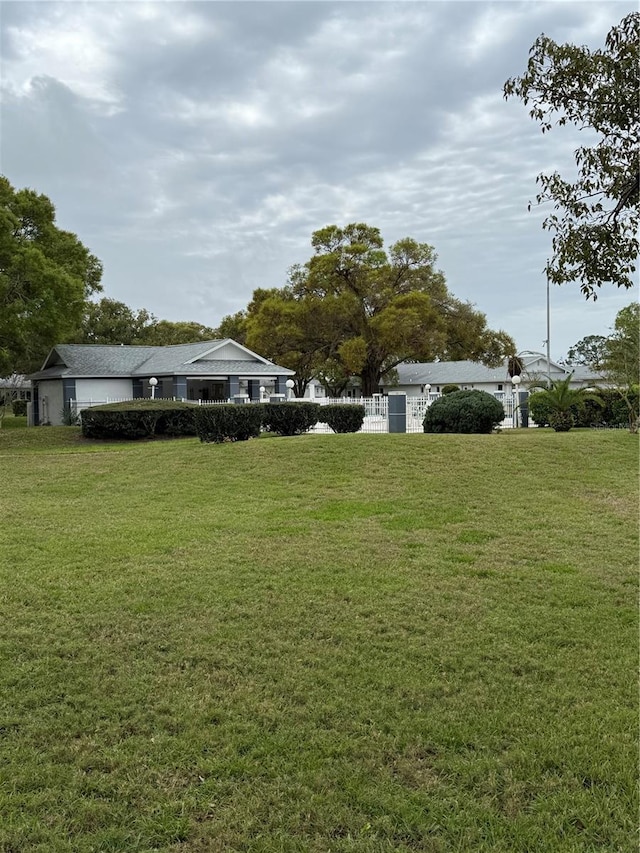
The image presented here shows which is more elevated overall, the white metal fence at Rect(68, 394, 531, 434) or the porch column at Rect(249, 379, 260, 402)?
the porch column at Rect(249, 379, 260, 402)

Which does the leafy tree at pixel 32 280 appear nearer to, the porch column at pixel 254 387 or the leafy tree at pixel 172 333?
the porch column at pixel 254 387

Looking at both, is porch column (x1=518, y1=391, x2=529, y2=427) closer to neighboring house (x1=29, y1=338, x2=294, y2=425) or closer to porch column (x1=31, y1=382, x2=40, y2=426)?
neighboring house (x1=29, y1=338, x2=294, y2=425)

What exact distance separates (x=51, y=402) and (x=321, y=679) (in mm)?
27794

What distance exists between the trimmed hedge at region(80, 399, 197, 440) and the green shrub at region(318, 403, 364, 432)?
16.4 ft

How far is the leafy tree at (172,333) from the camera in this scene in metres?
48.0

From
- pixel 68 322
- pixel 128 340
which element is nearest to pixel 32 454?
pixel 68 322

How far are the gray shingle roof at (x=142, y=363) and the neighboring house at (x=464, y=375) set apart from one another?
1714cm

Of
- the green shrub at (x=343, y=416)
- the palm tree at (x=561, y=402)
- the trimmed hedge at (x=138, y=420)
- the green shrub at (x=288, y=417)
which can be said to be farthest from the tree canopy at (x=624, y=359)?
the trimmed hedge at (x=138, y=420)

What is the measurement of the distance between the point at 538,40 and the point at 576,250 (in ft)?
4.88

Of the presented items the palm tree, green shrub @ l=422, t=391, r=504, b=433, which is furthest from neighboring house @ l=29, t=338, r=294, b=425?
the palm tree

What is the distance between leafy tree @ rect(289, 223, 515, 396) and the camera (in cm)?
3575

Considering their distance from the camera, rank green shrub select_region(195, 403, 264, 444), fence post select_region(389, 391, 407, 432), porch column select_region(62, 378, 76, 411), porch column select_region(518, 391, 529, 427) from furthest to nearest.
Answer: porch column select_region(62, 378, 76, 411) → porch column select_region(518, 391, 529, 427) → fence post select_region(389, 391, 407, 432) → green shrub select_region(195, 403, 264, 444)

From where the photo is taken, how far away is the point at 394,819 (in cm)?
270

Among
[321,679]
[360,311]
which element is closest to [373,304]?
[360,311]
